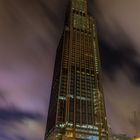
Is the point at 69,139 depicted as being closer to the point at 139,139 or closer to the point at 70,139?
the point at 70,139

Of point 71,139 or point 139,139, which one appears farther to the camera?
point 71,139

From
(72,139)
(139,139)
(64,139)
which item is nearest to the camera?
(139,139)

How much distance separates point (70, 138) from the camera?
197625mm

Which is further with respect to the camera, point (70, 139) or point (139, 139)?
point (70, 139)

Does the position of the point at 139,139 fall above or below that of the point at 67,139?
below

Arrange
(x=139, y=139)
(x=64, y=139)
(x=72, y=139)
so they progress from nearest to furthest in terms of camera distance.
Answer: (x=139, y=139), (x=64, y=139), (x=72, y=139)

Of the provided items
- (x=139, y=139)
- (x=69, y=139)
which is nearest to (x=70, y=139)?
(x=69, y=139)

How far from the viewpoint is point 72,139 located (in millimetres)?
197000

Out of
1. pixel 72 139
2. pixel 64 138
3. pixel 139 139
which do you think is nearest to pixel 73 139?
pixel 72 139

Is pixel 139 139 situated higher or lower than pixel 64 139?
lower

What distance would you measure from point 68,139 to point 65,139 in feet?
21.3

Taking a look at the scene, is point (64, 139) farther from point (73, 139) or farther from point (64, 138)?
point (73, 139)

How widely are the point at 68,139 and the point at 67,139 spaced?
197 cm

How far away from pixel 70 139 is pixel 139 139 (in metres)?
150
